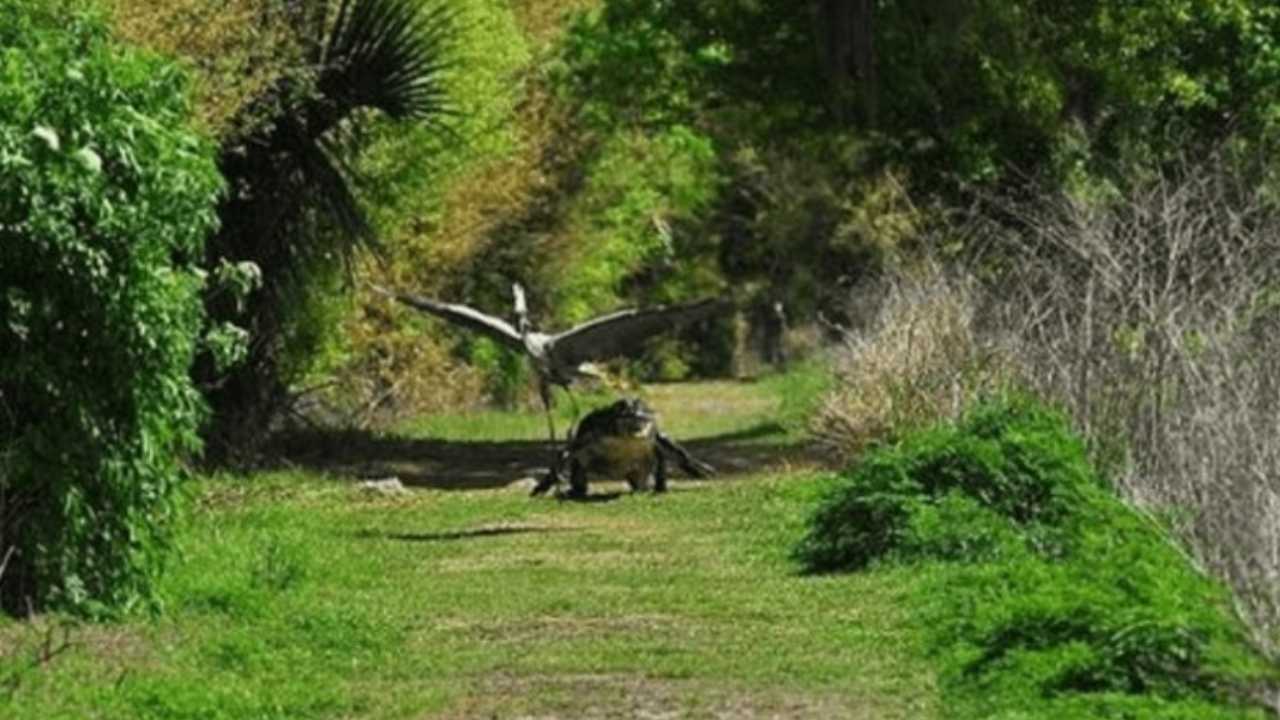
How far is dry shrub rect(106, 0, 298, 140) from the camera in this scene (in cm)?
2342

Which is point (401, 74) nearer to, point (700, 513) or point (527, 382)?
point (700, 513)

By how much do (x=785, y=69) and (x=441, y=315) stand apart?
10.4 meters

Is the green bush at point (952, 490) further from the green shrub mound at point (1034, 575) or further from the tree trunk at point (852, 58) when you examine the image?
the tree trunk at point (852, 58)

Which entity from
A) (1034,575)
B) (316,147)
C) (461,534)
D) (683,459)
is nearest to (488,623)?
(1034,575)

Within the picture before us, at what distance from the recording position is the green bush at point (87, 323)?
51.8 ft

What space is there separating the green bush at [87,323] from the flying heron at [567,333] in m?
12.2

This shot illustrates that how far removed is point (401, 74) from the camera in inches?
1145

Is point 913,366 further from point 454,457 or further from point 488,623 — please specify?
point 454,457

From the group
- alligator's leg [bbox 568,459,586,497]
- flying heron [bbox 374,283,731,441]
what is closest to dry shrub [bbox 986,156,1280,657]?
flying heron [bbox 374,283,731,441]

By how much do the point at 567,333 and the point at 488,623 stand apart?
472 inches

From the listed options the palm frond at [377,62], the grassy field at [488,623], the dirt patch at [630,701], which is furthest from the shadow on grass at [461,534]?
the dirt patch at [630,701]

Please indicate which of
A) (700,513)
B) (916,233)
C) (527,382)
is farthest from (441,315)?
(527,382)

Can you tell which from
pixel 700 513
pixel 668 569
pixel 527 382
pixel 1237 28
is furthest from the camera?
pixel 527 382

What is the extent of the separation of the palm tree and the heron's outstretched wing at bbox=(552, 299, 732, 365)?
2.10 meters
